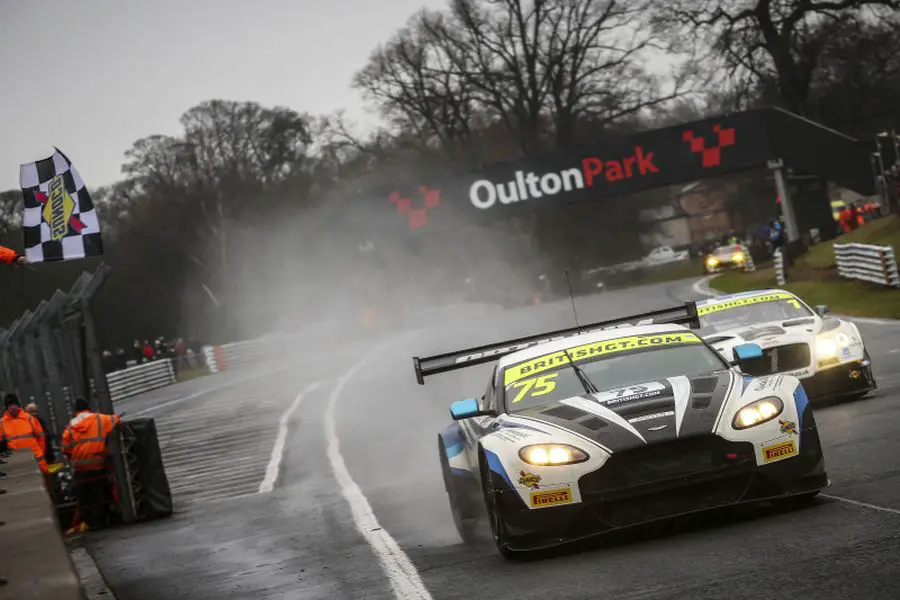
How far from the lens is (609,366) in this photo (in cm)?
902

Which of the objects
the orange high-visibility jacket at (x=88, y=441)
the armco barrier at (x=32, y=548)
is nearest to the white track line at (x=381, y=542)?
the armco barrier at (x=32, y=548)

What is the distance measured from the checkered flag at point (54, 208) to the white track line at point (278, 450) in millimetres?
3408

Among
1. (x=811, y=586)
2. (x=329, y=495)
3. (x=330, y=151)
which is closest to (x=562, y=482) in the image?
(x=811, y=586)

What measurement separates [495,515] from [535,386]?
1.26 meters

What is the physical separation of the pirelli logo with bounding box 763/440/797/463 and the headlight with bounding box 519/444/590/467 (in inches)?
38.9

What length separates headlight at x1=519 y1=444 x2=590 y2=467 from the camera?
7559 mm

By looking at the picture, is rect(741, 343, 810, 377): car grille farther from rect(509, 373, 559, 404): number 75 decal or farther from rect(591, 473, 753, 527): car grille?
rect(591, 473, 753, 527): car grille

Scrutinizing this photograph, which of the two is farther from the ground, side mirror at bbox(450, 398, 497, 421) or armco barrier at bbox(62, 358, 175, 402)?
side mirror at bbox(450, 398, 497, 421)

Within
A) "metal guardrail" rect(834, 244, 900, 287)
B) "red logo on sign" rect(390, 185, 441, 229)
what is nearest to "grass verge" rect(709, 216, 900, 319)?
"metal guardrail" rect(834, 244, 900, 287)

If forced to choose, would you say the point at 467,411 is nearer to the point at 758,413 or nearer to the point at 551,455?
the point at 551,455

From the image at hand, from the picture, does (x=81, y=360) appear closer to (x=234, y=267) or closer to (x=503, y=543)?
(x=503, y=543)

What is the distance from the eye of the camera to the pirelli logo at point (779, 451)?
7637 mm

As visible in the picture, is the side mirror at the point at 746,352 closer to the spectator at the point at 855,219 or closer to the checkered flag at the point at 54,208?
the checkered flag at the point at 54,208

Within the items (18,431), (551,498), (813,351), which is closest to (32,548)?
(551,498)
